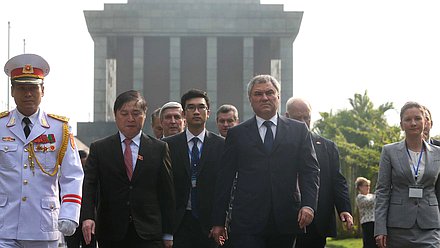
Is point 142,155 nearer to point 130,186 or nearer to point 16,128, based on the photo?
point 130,186

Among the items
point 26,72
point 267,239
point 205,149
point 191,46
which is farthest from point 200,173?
point 191,46

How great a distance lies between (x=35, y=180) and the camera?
7.05 m

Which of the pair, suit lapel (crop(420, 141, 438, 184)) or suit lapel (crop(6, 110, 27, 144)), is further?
suit lapel (crop(420, 141, 438, 184))

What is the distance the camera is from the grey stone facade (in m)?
49.9

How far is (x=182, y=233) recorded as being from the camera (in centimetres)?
919

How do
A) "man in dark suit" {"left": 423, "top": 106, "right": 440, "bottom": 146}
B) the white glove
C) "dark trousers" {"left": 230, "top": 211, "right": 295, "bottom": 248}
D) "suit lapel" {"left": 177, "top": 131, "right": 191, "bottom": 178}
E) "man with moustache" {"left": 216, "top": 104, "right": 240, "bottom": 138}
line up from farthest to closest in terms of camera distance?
"man with moustache" {"left": 216, "top": 104, "right": 240, "bottom": 138} → "man in dark suit" {"left": 423, "top": 106, "right": 440, "bottom": 146} → "suit lapel" {"left": 177, "top": 131, "right": 191, "bottom": 178} → "dark trousers" {"left": 230, "top": 211, "right": 295, "bottom": 248} → the white glove

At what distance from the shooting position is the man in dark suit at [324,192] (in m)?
9.48

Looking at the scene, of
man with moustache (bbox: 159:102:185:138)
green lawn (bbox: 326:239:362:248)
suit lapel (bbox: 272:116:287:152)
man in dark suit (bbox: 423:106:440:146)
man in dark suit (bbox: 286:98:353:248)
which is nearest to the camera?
suit lapel (bbox: 272:116:287:152)

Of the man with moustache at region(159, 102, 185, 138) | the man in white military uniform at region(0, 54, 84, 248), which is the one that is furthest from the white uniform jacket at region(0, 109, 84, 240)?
the man with moustache at region(159, 102, 185, 138)

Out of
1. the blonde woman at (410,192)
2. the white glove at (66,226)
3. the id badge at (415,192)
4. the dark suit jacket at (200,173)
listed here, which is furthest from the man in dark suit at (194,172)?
the white glove at (66,226)

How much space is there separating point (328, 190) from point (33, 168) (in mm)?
3712

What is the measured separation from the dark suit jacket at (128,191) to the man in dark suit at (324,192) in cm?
187

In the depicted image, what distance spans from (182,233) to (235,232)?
1391 mm

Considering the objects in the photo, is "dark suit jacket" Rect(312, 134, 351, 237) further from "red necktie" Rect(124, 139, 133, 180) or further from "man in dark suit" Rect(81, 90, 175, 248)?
"red necktie" Rect(124, 139, 133, 180)
